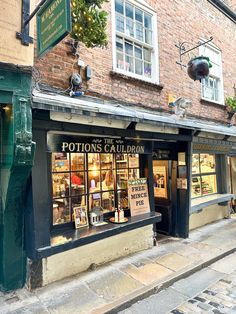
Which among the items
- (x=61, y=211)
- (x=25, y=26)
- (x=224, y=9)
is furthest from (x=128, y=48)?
(x=224, y=9)

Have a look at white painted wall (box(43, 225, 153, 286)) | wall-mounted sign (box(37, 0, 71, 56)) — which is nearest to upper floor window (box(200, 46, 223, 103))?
white painted wall (box(43, 225, 153, 286))

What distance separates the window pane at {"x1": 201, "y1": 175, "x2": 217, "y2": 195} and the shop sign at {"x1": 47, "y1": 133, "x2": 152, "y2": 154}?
11.2ft

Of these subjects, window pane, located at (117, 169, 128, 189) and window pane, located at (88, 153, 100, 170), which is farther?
window pane, located at (117, 169, 128, 189)

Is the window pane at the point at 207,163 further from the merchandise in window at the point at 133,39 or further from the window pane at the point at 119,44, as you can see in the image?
the window pane at the point at 119,44

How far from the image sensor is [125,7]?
20.2 feet

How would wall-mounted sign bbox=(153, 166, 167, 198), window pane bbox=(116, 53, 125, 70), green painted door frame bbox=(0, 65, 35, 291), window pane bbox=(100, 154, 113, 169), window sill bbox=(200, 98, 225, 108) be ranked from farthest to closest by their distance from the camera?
window sill bbox=(200, 98, 225, 108) < wall-mounted sign bbox=(153, 166, 167, 198) < window pane bbox=(116, 53, 125, 70) < window pane bbox=(100, 154, 113, 169) < green painted door frame bbox=(0, 65, 35, 291)

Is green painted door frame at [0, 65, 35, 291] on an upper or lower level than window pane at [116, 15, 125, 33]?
lower

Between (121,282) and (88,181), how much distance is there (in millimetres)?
2003

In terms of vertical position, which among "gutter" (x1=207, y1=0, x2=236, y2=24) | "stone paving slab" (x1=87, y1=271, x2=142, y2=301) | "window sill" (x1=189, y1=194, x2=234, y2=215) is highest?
"gutter" (x1=207, y1=0, x2=236, y2=24)

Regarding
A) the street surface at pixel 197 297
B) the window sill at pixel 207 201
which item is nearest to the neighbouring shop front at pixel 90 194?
the window sill at pixel 207 201

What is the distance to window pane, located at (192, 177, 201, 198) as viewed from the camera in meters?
7.95

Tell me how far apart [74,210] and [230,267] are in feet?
11.1

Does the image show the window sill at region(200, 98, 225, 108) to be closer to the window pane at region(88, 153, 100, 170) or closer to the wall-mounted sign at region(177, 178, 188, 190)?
the wall-mounted sign at region(177, 178, 188, 190)

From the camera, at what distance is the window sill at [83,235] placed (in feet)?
13.5
